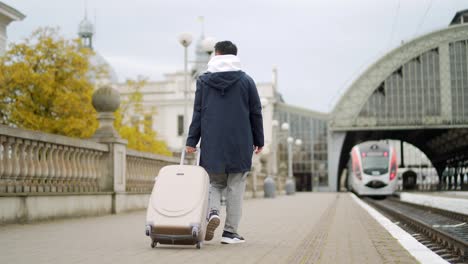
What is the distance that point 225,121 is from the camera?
22.6 ft

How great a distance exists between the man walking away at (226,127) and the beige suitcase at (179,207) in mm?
448

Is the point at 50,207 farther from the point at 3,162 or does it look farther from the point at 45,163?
the point at 3,162

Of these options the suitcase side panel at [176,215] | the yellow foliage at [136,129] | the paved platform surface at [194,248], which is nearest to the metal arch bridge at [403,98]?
the yellow foliage at [136,129]

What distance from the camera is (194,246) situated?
260 inches

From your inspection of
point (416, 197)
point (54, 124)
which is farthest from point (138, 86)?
point (416, 197)

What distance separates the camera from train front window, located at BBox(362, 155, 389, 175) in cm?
3897

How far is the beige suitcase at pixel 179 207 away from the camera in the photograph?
6.11 m

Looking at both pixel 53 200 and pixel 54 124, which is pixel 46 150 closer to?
pixel 53 200

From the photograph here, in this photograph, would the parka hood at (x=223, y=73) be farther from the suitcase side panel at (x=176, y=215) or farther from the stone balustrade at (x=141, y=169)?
the stone balustrade at (x=141, y=169)

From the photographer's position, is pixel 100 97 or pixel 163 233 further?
pixel 100 97

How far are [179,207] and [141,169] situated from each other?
10154 millimetres

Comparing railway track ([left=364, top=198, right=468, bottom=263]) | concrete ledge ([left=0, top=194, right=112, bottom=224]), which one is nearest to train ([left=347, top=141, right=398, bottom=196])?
railway track ([left=364, top=198, right=468, bottom=263])

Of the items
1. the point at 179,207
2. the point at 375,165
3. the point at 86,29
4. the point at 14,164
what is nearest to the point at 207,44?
the point at 14,164

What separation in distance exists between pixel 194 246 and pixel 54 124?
3155 cm
